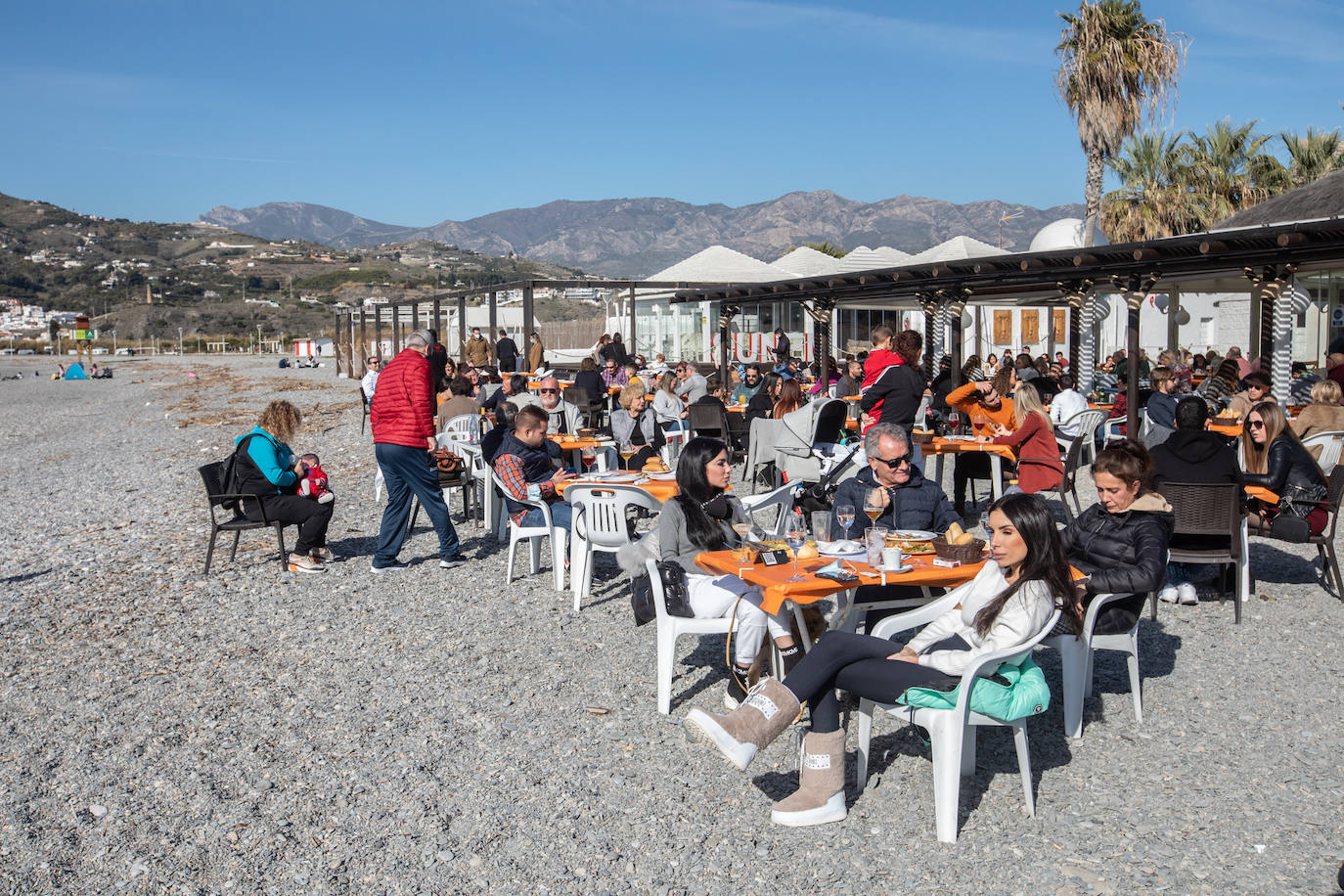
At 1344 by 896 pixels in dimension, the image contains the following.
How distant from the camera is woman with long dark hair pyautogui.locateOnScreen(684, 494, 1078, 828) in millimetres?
3385

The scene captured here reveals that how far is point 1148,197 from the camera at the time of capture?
1053 inches

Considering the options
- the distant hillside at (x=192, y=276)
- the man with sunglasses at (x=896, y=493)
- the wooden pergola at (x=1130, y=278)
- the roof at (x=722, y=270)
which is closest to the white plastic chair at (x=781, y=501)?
the man with sunglasses at (x=896, y=493)

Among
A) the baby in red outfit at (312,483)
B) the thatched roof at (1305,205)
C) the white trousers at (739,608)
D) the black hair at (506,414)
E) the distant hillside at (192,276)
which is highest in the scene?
the distant hillside at (192,276)

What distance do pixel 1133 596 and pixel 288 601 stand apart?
4.88m

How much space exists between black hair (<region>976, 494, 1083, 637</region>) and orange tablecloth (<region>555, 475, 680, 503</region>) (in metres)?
2.77

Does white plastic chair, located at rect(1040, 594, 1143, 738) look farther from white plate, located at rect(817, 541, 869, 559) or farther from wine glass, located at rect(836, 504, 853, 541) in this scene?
wine glass, located at rect(836, 504, 853, 541)

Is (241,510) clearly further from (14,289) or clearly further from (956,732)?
(14,289)

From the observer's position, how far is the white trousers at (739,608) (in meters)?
4.19

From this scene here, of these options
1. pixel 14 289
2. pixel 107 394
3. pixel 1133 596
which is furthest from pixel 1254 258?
pixel 14 289

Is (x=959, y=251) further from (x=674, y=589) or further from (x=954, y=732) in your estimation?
(x=954, y=732)

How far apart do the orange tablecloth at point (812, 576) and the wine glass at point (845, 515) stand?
0.74 meters

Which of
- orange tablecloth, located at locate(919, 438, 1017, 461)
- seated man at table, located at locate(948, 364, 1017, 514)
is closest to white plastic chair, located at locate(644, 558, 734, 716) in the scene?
Result: orange tablecloth, located at locate(919, 438, 1017, 461)

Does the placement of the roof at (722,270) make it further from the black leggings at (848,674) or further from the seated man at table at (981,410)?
the black leggings at (848,674)

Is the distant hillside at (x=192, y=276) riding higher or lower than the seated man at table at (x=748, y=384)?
higher
